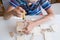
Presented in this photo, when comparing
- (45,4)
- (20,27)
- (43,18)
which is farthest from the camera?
(45,4)

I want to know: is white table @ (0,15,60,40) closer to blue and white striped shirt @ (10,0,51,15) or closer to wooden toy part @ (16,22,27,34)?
wooden toy part @ (16,22,27,34)

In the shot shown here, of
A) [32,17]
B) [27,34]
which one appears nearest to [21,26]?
[27,34]

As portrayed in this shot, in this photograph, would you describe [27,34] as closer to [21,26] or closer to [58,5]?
[21,26]

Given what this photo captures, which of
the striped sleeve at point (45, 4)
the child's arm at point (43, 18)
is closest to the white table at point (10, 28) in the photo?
the child's arm at point (43, 18)

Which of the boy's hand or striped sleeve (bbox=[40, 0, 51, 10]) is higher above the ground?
striped sleeve (bbox=[40, 0, 51, 10])

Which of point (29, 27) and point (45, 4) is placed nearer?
point (29, 27)

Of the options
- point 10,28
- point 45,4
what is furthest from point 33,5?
point 10,28

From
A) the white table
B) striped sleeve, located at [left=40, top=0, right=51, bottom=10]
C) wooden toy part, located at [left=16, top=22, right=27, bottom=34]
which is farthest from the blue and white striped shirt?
wooden toy part, located at [left=16, top=22, right=27, bottom=34]

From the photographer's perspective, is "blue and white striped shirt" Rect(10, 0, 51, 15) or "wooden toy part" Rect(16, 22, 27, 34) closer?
"wooden toy part" Rect(16, 22, 27, 34)

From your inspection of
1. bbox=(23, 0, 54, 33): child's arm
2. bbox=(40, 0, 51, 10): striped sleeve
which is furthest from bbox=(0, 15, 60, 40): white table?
bbox=(40, 0, 51, 10): striped sleeve

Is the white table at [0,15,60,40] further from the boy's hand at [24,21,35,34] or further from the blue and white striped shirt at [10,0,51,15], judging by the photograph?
the blue and white striped shirt at [10,0,51,15]

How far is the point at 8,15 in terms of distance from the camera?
1.11 m

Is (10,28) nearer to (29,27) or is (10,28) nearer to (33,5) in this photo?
(29,27)

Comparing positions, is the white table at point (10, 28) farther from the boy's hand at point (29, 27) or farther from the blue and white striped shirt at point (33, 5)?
the blue and white striped shirt at point (33, 5)
